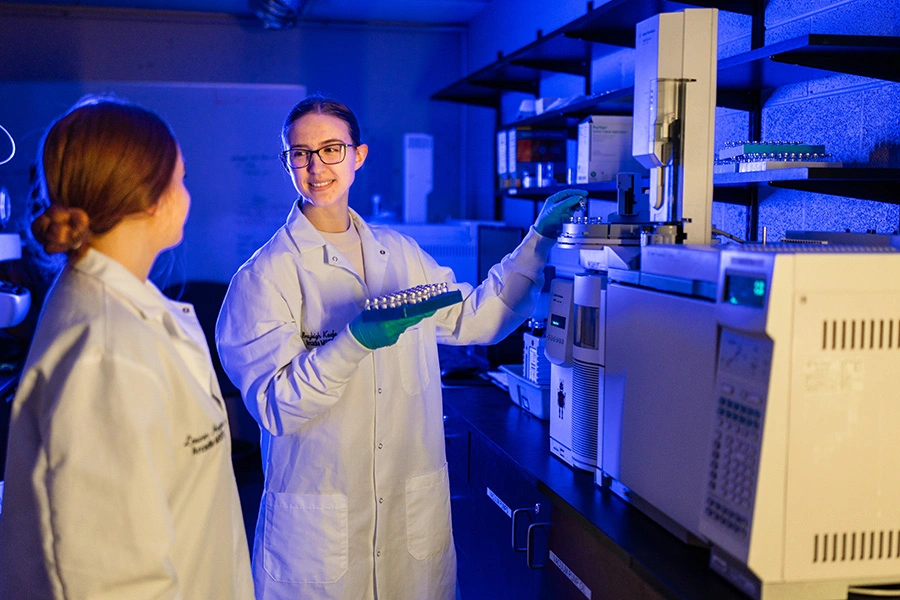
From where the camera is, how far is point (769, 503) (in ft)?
3.39

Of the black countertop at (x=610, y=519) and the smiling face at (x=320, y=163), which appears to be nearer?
the black countertop at (x=610, y=519)

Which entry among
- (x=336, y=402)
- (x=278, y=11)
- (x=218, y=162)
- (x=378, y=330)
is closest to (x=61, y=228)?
(x=378, y=330)

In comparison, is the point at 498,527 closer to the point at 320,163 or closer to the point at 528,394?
the point at 528,394

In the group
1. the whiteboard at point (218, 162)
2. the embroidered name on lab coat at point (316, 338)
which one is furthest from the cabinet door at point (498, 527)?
the whiteboard at point (218, 162)

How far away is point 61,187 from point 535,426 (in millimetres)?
1388

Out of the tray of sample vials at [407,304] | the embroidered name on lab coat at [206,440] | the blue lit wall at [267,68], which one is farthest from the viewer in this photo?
the blue lit wall at [267,68]

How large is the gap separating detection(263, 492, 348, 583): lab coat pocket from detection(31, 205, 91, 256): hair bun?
0.93 m

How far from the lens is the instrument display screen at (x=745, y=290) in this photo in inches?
39.9

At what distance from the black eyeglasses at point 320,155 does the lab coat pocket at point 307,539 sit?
76 centimetres

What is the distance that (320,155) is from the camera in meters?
1.87

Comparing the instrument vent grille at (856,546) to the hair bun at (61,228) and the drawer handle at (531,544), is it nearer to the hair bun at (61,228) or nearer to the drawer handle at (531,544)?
the drawer handle at (531,544)

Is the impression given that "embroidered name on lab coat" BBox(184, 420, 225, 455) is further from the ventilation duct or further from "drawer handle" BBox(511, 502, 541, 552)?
the ventilation duct

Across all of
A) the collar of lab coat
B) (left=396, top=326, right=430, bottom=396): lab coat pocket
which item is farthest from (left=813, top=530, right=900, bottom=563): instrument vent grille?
the collar of lab coat

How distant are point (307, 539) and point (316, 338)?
1.47 ft
